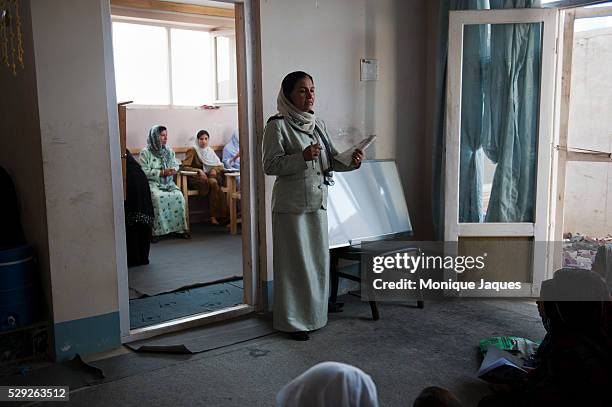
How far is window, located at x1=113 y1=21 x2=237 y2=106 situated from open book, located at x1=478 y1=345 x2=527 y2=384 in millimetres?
5242

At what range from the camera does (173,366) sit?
3.02 metres

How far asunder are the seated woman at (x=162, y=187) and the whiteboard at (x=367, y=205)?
2716 millimetres

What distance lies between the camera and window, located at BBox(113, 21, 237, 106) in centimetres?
685

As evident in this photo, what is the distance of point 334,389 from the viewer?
1343 millimetres

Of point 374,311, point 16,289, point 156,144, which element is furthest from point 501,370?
point 156,144

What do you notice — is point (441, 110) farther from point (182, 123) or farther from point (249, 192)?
point (182, 123)

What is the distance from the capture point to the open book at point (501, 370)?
2688mm

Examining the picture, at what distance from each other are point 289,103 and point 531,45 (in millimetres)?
1832

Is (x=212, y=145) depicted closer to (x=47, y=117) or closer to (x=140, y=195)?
(x=140, y=195)

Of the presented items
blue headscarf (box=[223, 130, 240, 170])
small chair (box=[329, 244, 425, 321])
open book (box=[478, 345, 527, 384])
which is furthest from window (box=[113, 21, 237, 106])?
open book (box=[478, 345, 527, 384])

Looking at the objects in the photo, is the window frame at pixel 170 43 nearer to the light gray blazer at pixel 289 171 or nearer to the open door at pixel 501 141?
the open door at pixel 501 141

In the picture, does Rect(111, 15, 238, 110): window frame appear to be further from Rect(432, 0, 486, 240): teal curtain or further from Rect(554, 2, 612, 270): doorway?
Rect(554, 2, 612, 270): doorway

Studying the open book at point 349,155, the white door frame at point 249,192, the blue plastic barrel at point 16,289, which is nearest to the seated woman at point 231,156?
the white door frame at point 249,192

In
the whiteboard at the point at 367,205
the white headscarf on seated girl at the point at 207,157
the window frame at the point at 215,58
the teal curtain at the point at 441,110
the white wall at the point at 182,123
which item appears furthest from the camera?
the window frame at the point at 215,58
